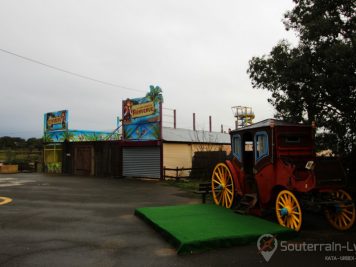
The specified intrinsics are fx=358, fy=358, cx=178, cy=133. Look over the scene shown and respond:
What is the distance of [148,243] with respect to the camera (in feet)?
24.5

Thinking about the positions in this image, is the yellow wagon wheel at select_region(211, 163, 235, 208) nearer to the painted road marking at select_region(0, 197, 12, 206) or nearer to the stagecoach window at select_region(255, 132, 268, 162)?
the stagecoach window at select_region(255, 132, 268, 162)

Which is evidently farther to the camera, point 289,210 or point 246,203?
point 246,203

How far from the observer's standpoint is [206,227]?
7.97 m

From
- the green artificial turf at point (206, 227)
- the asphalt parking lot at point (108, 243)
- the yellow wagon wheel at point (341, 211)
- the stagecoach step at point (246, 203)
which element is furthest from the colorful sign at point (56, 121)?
the yellow wagon wheel at point (341, 211)

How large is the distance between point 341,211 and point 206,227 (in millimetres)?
3137

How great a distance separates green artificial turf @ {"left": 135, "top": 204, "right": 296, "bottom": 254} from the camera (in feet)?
22.6

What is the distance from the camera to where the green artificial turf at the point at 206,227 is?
6.89 m

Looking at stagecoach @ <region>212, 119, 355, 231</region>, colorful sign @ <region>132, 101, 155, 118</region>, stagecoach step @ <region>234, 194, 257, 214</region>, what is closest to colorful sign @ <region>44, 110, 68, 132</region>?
colorful sign @ <region>132, 101, 155, 118</region>

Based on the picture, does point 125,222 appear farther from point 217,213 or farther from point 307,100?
point 307,100

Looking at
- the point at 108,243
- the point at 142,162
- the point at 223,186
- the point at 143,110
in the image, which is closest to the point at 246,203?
the point at 223,186

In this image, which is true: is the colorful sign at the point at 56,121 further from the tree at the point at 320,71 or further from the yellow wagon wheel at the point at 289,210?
the yellow wagon wheel at the point at 289,210

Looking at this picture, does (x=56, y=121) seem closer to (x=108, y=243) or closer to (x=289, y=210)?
(x=108, y=243)

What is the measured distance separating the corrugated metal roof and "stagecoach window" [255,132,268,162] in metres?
14.5

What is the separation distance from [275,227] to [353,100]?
4.45 metres
